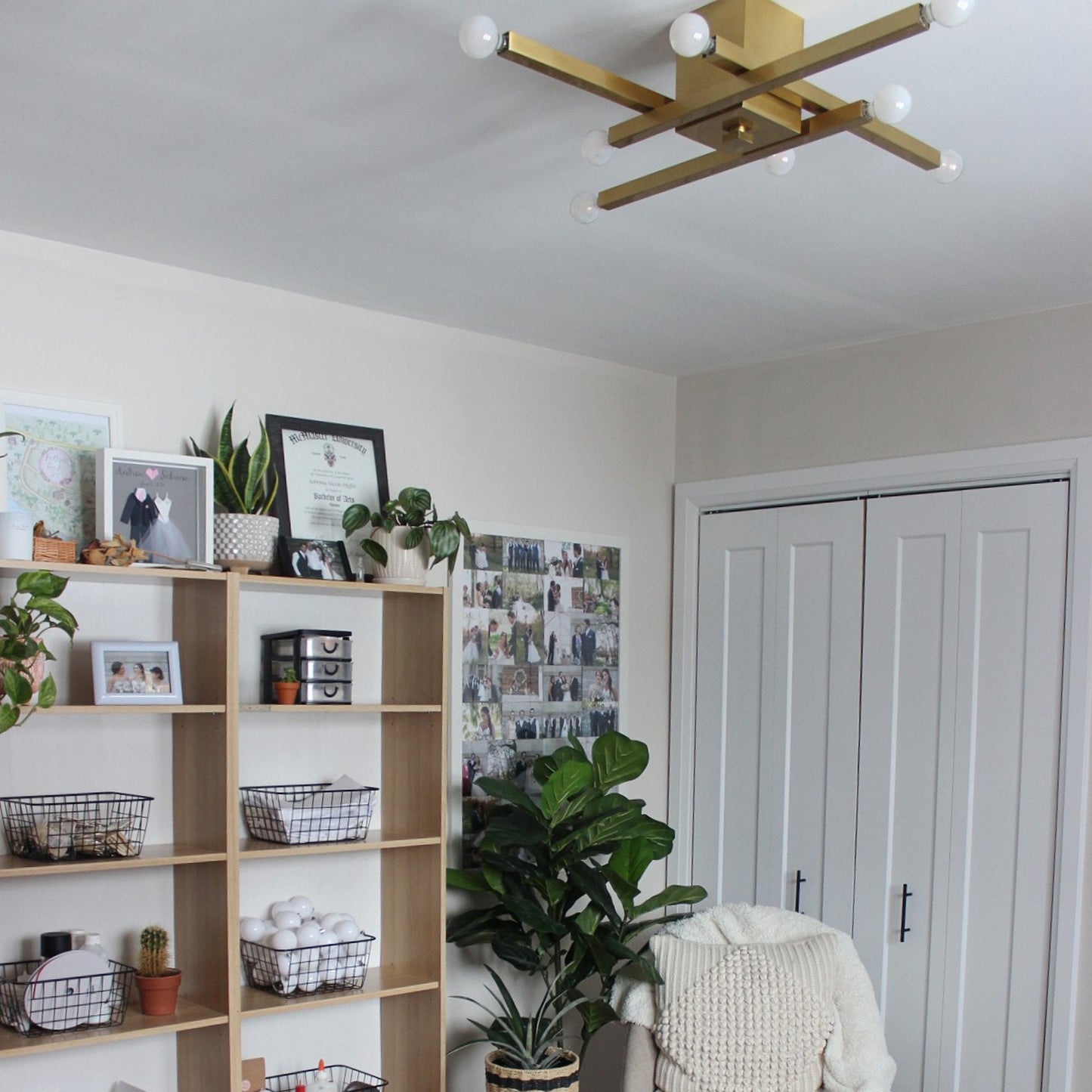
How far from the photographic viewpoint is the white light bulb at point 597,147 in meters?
A: 2.07

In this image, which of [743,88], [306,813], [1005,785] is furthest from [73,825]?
[1005,785]

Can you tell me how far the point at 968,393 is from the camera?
3666 mm

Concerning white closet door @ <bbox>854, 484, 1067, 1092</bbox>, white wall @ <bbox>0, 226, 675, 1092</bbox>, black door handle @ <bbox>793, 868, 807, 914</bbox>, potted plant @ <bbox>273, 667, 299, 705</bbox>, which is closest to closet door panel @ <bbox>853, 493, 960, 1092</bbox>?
white closet door @ <bbox>854, 484, 1067, 1092</bbox>

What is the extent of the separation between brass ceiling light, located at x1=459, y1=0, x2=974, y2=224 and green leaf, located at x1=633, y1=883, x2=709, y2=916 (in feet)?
7.16

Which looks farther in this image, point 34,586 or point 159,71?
point 34,586

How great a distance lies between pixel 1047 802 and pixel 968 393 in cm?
116

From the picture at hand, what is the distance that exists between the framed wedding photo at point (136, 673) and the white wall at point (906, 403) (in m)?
2.06

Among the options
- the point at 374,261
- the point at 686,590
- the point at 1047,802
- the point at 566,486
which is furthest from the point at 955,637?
A: the point at 374,261

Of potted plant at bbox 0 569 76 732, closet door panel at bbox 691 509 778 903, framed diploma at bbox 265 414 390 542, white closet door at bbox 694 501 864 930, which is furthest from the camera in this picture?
closet door panel at bbox 691 509 778 903

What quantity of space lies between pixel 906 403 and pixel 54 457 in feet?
7.83

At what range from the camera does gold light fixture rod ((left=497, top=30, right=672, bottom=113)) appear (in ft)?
5.78

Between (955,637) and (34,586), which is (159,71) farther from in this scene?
(955,637)

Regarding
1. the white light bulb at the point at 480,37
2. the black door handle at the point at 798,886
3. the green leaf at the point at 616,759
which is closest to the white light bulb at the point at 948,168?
the white light bulb at the point at 480,37

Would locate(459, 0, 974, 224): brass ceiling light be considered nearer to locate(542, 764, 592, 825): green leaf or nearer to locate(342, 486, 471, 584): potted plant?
locate(342, 486, 471, 584): potted plant
